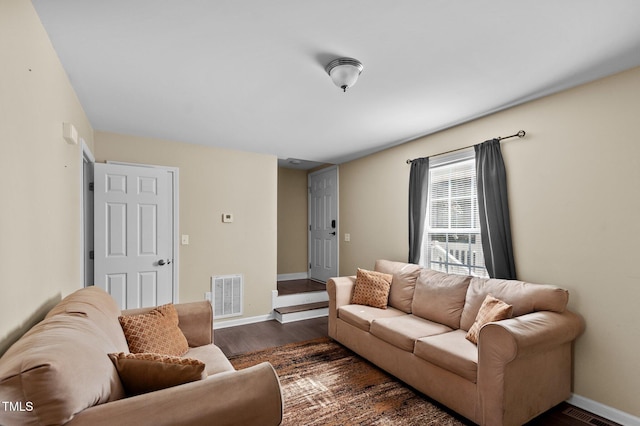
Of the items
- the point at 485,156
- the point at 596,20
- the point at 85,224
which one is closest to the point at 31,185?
the point at 85,224

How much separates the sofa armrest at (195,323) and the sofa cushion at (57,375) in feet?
3.73

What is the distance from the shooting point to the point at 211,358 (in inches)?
83.7

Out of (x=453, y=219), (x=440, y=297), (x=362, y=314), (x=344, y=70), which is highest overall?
(x=344, y=70)

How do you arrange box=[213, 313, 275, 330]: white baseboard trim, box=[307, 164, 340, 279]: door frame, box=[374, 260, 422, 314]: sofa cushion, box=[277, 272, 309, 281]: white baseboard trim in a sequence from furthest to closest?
box=[277, 272, 309, 281]: white baseboard trim
box=[307, 164, 340, 279]: door frame
box=[213, 313, 275, 330]: white baseboard trim
box=[374, 260, 422, 314]: sofa cushion

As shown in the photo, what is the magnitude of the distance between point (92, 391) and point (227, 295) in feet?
11.0

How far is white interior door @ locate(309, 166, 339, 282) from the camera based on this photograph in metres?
5.54

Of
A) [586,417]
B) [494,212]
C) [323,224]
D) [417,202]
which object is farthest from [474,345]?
[323,224]

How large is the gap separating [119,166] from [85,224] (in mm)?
719

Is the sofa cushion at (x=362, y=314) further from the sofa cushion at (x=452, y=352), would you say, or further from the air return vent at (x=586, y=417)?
the air return vent at (x=586, y=417)

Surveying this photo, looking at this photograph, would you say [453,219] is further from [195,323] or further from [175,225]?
[175,225]

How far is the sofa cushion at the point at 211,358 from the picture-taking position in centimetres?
197

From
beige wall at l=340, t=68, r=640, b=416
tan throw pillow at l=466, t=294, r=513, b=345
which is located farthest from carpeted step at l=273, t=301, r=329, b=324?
beige wall at l=340, t=68, r=640, b=416

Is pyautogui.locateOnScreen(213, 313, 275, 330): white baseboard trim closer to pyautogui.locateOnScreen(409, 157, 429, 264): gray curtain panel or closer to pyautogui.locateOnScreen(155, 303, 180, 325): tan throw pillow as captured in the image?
pyautogui.locateOnScreen(155, 303, 180, 325): tan throw pillow

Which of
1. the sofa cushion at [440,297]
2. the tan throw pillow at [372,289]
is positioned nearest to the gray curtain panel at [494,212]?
the sofa cushion at [440,297]
